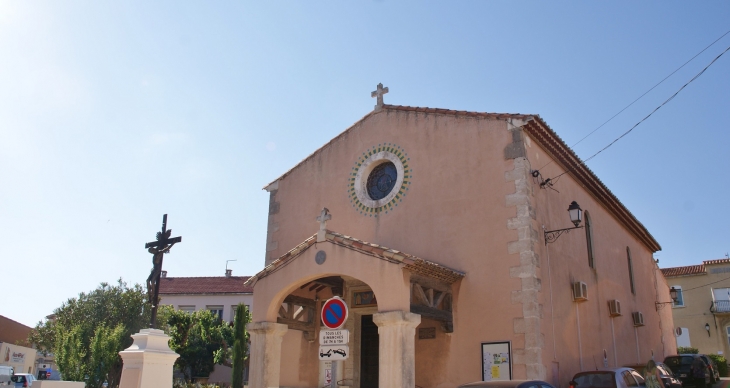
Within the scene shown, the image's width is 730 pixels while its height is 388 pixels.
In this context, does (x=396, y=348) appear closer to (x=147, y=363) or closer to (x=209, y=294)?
(x=147, y=363)

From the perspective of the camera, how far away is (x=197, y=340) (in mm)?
27438

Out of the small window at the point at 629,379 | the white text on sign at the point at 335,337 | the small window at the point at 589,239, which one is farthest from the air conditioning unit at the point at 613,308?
the white text on sign at the point at 335,337

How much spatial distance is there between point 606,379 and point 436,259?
12.8ft

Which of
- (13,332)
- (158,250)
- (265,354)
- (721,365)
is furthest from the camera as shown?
(13,332)

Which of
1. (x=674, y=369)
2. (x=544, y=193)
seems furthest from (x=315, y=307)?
(x=674, y=369)

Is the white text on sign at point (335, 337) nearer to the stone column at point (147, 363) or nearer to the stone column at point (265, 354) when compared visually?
the stone column at point (147, 363)

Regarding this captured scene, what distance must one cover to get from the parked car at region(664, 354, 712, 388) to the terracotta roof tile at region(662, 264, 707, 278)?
21.1 meters

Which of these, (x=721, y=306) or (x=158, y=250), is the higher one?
(x=721, y=306)

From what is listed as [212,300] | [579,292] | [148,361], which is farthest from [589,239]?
[212,300]

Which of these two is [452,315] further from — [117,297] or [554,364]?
[117,297]

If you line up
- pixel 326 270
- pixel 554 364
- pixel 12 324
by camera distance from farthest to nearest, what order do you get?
pixel 12 324 < pixel 554 364 < pixel 326 270

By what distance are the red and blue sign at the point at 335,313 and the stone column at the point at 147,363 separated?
2.21 meters

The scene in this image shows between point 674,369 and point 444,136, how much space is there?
1086 cm

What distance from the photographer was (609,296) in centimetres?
1673
